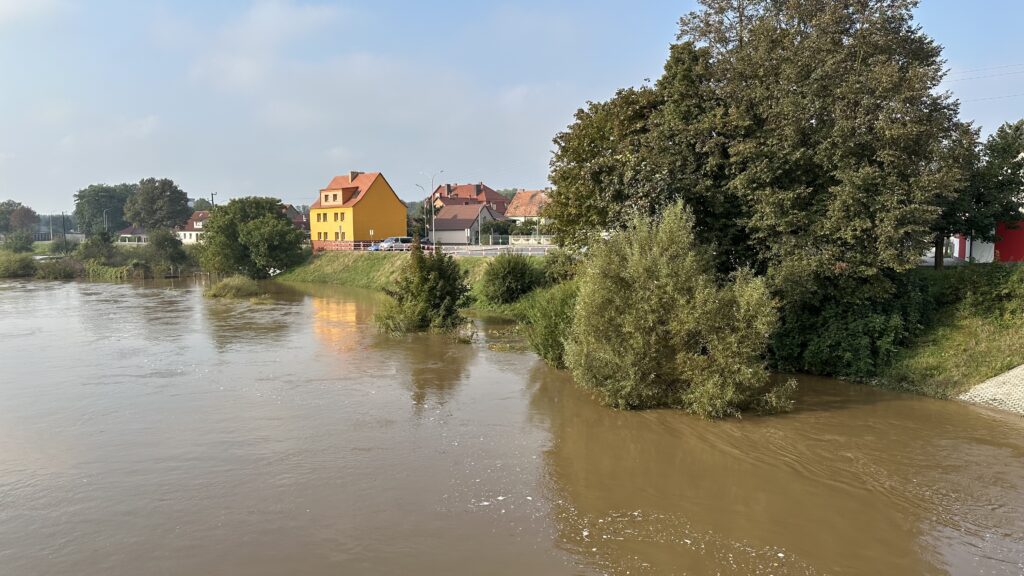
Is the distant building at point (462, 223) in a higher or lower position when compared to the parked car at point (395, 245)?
higher

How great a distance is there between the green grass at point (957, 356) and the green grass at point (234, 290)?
35.3m

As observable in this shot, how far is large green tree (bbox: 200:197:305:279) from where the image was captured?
54094mm

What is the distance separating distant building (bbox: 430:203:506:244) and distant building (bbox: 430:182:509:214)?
11779 mm

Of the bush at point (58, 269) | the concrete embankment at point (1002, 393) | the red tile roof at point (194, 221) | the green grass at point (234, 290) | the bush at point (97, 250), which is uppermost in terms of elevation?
the red tile roof at point (194, 221)

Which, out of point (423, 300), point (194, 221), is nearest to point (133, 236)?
point (194, 221)

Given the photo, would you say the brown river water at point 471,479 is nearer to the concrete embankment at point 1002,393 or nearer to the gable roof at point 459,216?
the concrete embankment at point 1002,393

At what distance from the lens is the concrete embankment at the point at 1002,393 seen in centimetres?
1437

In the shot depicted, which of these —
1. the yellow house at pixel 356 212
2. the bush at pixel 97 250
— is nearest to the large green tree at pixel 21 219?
the bush at pixel 97 250

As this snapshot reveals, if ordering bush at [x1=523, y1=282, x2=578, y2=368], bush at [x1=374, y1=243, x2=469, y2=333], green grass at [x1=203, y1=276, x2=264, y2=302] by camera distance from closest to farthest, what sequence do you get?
bush at [x1=523, y1=282, x2=578, y2=368]
bush at [x1=374, y1=243, x2=469, y2=333]
green grass at [x1=203, y1=276, x2=264, y2=302]

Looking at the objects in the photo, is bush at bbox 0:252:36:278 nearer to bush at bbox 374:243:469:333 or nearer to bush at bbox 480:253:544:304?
bush at bbox 480:253:544:304

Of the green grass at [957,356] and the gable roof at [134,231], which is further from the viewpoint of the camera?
the gable roof at [134,231]

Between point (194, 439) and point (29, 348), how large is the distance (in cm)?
1510

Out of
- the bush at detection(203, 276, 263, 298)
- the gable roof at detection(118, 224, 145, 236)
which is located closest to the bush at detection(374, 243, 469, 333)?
the bush at detection(203, 276, 263, 298)

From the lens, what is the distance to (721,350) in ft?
44.3
